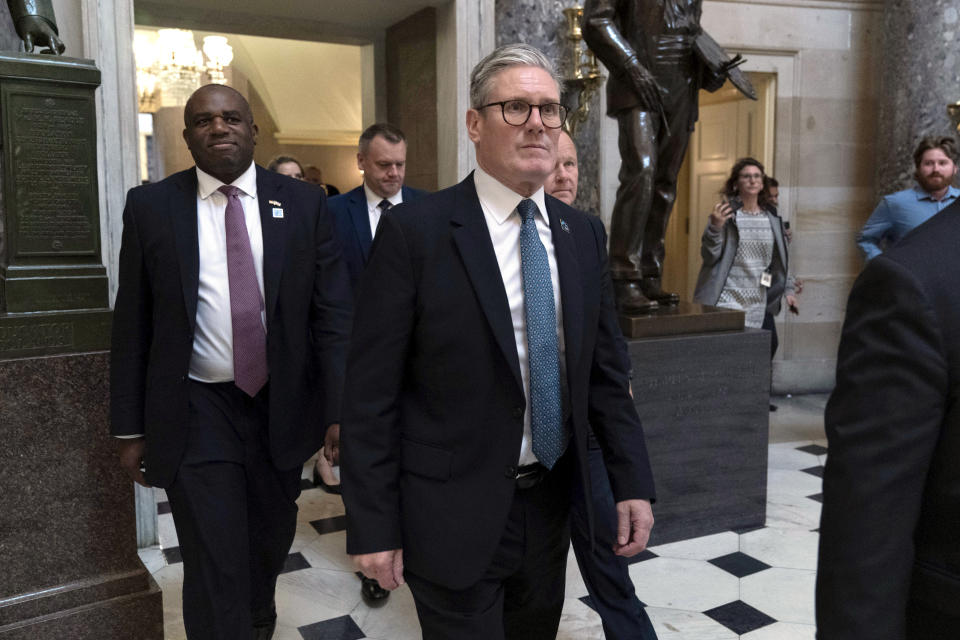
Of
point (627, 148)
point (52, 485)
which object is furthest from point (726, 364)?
point (52, 485)

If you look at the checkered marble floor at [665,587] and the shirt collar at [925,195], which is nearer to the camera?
the checkered marble floor at [665,587]

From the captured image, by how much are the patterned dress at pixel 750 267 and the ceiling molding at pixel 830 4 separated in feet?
8.54

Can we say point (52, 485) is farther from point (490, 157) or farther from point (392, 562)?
point (490, 157)

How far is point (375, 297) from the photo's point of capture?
1896 mm

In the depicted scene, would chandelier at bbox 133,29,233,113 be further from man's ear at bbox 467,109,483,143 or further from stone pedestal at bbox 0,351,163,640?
man's ear at bbox 467,109,483,143

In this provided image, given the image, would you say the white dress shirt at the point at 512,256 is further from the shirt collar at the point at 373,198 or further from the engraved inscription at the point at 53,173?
the shirt collar at the point at 373,198

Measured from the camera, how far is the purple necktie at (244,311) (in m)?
2.66

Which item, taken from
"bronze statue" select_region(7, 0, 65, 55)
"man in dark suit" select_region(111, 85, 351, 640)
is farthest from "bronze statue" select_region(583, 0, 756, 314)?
"bronze statue" select_region(7, 0, 65, 55)

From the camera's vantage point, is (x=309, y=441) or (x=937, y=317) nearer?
(x=937, y=317)

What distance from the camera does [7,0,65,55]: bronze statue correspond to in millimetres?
3086

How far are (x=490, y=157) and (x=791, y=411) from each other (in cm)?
606

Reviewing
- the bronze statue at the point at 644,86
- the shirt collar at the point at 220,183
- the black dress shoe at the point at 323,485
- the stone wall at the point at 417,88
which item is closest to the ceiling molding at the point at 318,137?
the stone wall at the point at 417,88

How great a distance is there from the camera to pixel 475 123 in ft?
6.38

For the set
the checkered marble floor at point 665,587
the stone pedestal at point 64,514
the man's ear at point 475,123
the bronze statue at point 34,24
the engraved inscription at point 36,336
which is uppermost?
the bronze statue at point 34,24
